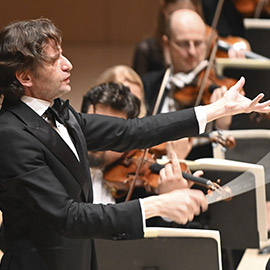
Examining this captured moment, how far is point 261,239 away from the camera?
1.77 meters

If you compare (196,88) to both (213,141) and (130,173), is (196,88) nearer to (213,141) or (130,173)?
(213,141)

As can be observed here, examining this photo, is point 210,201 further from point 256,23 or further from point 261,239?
point 256,23

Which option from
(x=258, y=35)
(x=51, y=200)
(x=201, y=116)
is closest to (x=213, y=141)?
(x=201, y=116)

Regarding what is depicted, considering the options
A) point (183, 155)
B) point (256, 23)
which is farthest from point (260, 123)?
point (256, 23)

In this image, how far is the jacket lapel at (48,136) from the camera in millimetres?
1484

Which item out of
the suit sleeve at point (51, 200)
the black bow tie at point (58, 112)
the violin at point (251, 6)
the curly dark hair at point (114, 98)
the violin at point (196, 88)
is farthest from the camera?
the violin at point (251, 6)

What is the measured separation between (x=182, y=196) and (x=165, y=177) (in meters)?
0.20

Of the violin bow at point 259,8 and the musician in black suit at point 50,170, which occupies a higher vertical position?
the musician in black suit at point 50,170

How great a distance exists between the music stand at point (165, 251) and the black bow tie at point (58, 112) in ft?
1.05

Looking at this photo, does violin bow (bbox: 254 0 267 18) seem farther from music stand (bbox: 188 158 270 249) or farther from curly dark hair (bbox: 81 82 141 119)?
music stand (bbox: 188 158 270 249)

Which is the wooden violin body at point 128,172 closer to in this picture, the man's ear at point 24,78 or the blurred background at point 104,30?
the man's ear at point 24,78

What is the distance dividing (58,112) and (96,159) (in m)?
0.60

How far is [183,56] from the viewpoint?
271 centimetres

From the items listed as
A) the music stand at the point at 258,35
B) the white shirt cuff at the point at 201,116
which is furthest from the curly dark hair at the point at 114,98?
the music stand at the point at 258,35
